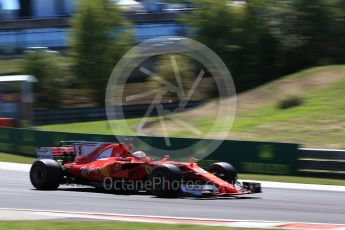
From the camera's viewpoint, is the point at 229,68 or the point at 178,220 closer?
the point at 178,220

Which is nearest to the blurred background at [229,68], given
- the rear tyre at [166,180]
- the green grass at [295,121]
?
the green grass at [295,121]

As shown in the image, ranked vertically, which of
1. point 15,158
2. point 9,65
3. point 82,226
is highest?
point 82,226

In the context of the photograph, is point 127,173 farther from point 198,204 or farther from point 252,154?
point 252,154

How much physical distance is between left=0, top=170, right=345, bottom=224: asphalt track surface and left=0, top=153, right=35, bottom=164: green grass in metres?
9.06

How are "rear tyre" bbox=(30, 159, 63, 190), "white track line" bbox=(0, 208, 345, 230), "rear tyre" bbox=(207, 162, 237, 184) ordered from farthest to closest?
"rear tyre" bbox=(30, 159, 63, 190) < "rear tyre" bbox=(207, 162, 237, 184) < "white track line" bbox=(0, 208, 345, 230)

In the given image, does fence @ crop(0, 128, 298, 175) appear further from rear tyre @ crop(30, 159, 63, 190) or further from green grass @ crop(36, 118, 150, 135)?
green grass @ crop(36, 118, 150, 135)

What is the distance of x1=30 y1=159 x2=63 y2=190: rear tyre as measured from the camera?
14406 millimetres

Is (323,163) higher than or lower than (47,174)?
lower

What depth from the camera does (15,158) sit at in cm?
2511

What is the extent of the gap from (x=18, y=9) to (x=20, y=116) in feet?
189

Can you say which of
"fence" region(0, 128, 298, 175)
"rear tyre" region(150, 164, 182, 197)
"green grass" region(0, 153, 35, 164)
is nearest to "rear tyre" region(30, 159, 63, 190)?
"rear tyre" region(150, 164, 182, 197)

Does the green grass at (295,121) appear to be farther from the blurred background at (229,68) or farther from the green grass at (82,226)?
the green grass at (82,226)

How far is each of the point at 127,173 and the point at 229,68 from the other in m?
34.2

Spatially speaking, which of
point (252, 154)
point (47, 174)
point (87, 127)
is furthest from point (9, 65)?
point (47, 174)
